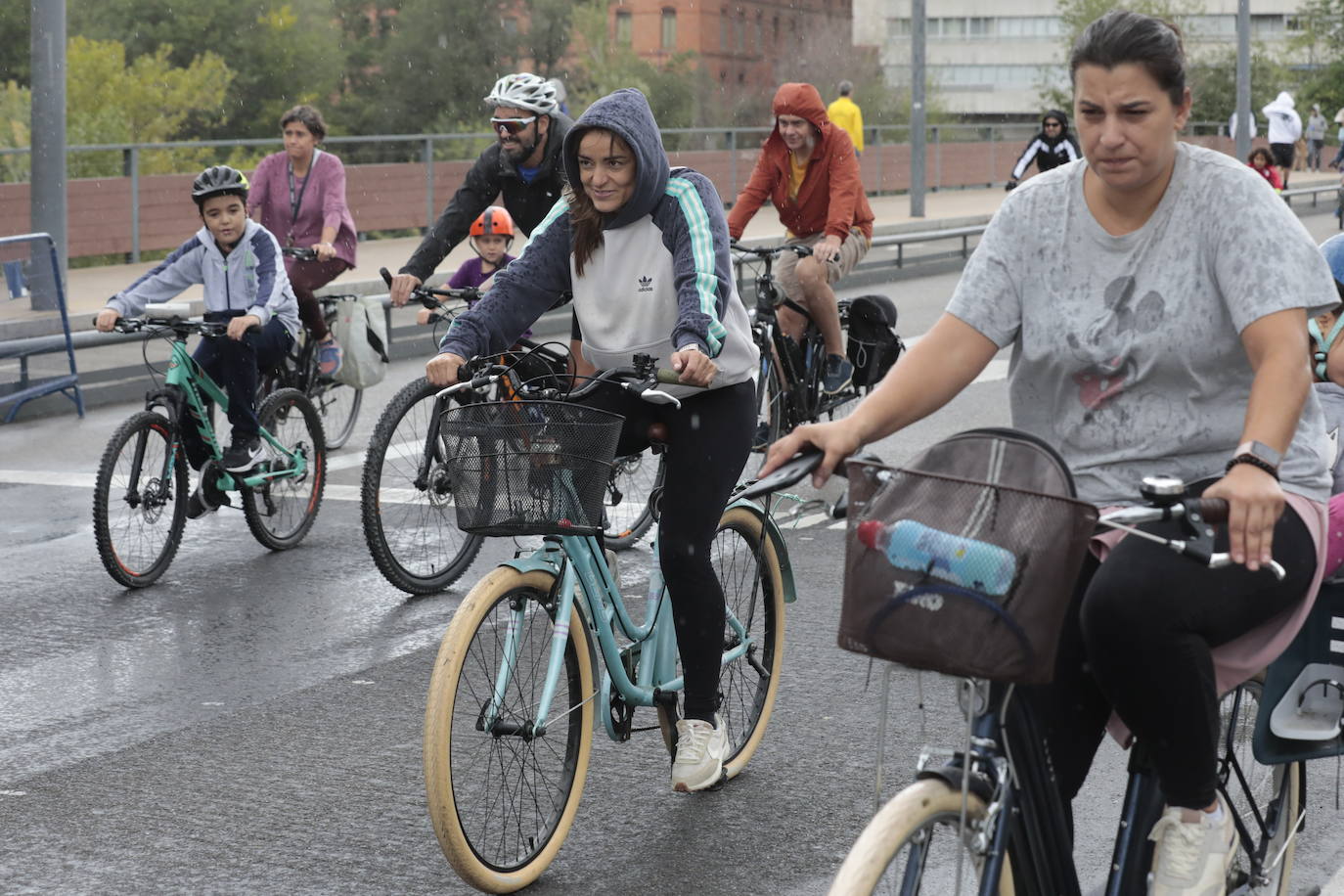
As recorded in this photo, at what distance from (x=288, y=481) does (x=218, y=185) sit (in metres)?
1.30

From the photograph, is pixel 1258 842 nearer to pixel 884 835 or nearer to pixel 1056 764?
pixel 1056 764

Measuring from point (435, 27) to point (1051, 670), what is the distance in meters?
60.5

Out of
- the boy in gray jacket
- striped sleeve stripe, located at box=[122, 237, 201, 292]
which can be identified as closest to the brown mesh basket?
the boy in gray jacket

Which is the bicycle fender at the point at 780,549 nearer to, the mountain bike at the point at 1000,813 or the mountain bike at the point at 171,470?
the mountain bike at the point at 1000,813

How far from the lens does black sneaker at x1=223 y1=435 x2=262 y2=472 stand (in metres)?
8.01

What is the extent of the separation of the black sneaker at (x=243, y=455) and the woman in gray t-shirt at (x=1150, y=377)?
205 inches

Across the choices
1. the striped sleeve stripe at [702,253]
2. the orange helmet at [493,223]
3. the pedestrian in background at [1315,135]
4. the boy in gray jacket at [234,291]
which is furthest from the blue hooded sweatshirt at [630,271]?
the pedestrian in background at [1315,135]

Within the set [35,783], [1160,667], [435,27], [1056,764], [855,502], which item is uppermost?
[435,27]

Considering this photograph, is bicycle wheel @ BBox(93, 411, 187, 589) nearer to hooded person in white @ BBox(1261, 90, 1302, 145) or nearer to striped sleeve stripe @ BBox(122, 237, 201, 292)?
striped sleeve stripe @ BBox(122, 237, 201, 292)

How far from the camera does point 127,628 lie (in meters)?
7.00

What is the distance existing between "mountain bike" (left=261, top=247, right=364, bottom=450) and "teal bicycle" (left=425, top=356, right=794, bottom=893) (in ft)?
16.4

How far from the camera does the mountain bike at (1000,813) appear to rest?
274 centimetres

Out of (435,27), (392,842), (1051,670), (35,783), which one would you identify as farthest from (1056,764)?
(435,27)

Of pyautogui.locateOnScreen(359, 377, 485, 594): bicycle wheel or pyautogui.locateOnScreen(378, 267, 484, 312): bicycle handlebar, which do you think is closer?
pyautogui.locateOnScreen(359, 377, 485, 594): bicycle wheel
